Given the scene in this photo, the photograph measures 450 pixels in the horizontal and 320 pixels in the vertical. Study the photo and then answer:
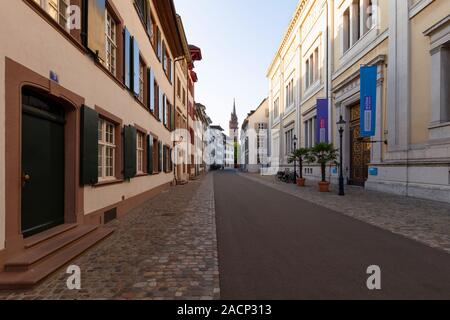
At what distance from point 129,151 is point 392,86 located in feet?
43.9

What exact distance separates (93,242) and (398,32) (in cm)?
1625

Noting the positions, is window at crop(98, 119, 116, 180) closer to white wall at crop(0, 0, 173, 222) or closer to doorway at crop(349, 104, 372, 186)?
white wall at crop(0, 0, 173, 222)

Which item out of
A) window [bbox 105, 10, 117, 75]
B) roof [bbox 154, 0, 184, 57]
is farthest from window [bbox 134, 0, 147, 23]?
window [bbox 105, 10, 117, 75]

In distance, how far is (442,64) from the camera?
11828 mm

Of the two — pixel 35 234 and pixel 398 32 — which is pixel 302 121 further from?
pixel 35 234

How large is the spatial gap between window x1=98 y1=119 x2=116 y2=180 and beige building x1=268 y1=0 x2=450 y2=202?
12219 mm

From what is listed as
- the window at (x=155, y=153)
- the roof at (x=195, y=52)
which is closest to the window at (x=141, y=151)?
the window at (x=155, y=153)

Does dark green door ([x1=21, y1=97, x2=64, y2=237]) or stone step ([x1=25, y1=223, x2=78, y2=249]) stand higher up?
dark green door ([x1=21, y1=97, x2=64, y2=237])

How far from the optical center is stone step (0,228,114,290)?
3.69m

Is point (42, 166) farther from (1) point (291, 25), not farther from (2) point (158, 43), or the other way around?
(1) point (291, 25)

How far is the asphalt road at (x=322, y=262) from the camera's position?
11.8 ft

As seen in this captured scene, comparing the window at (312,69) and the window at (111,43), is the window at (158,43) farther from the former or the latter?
the window at (312,69)
